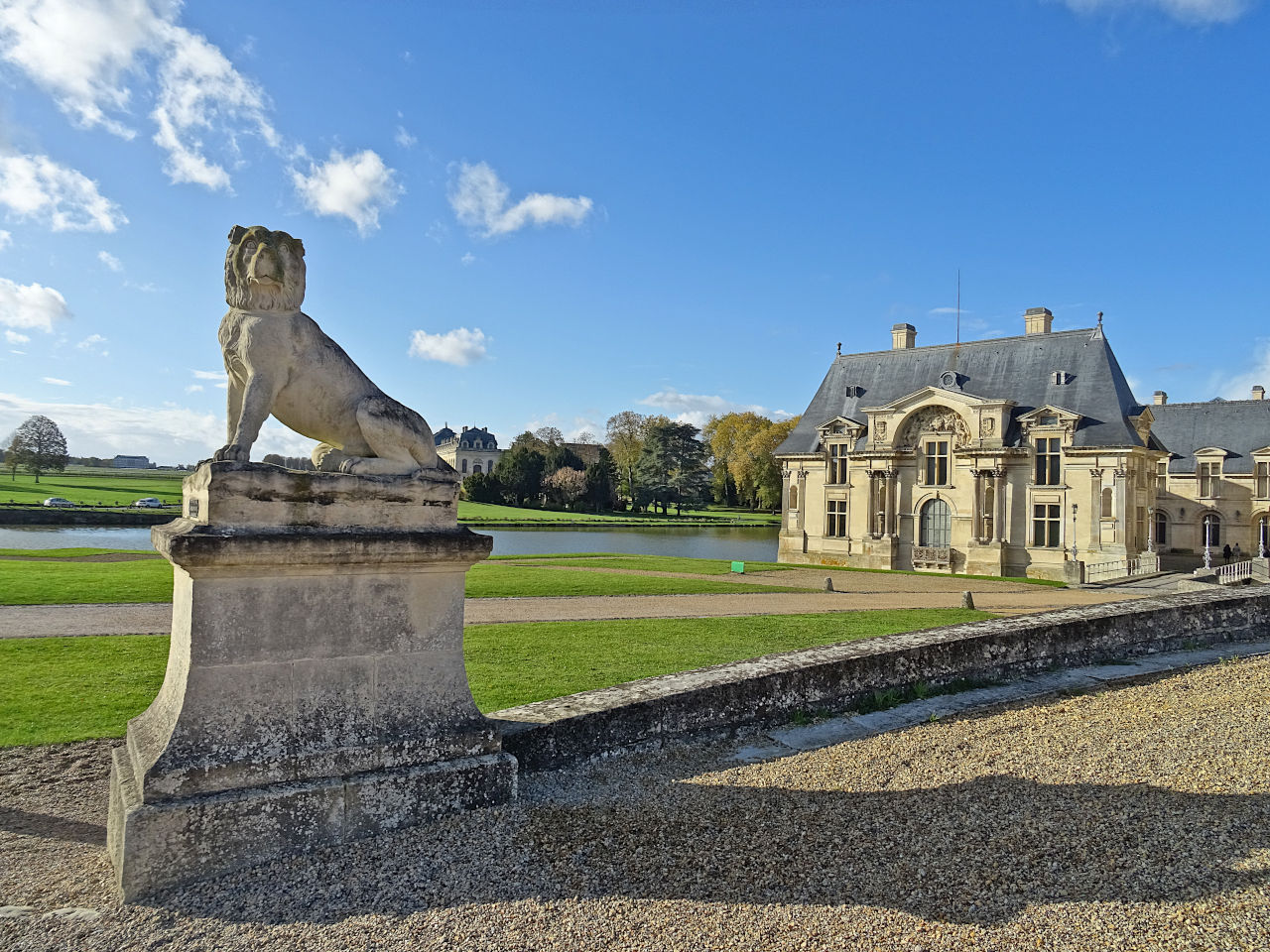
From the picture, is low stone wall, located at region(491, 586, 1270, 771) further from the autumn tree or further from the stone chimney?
the autumn tree

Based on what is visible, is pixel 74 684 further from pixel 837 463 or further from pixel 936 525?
pixel 837 463

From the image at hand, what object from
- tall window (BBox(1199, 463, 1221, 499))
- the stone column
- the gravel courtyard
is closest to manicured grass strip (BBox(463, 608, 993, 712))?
the gravel courtyard

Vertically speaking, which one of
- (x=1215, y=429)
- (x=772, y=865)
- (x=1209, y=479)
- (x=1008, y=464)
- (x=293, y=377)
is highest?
(x=1215, y=429)

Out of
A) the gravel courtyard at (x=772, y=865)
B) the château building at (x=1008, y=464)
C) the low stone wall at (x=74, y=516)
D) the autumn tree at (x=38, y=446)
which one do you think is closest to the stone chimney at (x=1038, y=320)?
the château building at (x=1008, y=464)

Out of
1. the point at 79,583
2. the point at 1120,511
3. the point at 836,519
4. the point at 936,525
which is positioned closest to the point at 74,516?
the point at 79,583

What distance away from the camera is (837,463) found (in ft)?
106

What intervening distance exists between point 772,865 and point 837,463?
30241mm

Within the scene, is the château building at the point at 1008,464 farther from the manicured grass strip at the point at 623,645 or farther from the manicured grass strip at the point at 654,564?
the manicured grass strip at the point at 623,645

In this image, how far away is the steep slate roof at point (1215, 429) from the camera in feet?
112

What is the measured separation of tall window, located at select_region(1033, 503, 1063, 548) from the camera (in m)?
27.3

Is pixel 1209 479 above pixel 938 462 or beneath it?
beneath

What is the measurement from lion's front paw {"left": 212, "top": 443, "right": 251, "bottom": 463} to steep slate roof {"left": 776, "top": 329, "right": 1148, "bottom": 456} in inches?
1129

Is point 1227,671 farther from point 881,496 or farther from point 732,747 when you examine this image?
point 881,496

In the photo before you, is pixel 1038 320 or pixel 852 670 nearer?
pixel 852 670
